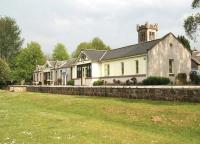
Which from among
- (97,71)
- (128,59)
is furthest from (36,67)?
(128,59)

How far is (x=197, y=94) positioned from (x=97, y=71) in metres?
31.1

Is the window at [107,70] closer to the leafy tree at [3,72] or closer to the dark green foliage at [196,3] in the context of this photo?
the dark green foliage at [196,3]

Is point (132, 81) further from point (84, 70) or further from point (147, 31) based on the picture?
point (147, 31)

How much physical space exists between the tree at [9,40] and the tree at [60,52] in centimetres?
1020

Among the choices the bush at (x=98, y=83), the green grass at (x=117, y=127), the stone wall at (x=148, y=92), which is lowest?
the green grass at (x=117, y=127)

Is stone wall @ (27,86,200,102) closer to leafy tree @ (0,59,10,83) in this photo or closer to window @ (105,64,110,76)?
window @ (105,64,110,76)

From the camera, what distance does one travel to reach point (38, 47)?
85.9 metres

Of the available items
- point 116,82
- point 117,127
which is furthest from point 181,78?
point 117,127

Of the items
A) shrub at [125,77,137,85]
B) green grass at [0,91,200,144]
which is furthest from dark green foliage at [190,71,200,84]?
green grass at [0,91,200,144]

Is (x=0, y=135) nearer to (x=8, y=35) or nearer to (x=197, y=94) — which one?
(x=197, y=94)

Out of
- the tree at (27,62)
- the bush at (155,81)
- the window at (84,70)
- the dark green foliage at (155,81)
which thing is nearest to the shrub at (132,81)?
the bush at (155,81)

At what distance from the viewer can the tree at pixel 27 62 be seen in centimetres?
8412

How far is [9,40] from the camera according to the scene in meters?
101

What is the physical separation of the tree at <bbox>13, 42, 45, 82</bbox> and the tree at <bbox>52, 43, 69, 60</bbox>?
52.4 feet
